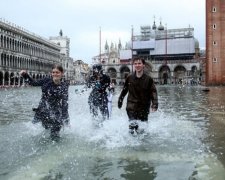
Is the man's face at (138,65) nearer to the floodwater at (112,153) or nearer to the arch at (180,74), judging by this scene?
the floodwater at (112,153)

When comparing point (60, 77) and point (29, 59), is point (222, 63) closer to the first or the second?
point (29, 59)

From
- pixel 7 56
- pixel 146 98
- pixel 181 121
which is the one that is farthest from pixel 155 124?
pixel 7 56

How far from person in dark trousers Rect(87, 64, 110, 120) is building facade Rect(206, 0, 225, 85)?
59889mm

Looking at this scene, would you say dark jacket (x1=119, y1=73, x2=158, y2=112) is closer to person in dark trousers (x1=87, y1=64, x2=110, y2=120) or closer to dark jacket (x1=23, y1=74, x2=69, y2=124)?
dark jacket (x1=23, y1=74, x2=69, y2=124)

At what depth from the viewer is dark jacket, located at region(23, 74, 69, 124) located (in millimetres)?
7773

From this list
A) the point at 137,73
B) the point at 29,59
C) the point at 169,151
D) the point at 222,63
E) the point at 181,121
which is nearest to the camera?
the point at 169,151

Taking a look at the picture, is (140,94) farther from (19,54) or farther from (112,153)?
(19,54)

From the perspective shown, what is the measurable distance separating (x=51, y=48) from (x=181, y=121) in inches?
4230

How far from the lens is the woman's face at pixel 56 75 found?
7633mm

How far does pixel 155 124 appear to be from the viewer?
35.6 feet

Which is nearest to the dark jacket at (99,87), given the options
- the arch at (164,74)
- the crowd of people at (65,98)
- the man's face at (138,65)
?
the crowd of people at (65,98)

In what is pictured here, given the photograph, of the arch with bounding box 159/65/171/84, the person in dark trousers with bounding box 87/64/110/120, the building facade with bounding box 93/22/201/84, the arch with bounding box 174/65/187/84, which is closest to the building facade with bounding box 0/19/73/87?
the building facade with bounding box 93/22/201/84

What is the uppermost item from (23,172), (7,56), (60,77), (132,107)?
(7,56)

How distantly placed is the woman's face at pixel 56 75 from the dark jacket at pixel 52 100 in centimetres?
10
